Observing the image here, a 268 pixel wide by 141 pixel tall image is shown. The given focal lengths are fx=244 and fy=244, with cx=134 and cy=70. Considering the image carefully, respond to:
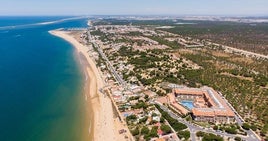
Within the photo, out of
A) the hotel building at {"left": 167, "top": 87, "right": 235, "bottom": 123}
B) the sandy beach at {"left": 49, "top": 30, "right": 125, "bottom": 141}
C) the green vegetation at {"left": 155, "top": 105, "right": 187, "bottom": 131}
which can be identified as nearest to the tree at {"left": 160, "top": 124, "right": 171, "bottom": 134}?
the green vegetation at {"left": 155, "top": 105, "right": 187, "bottom": 131}

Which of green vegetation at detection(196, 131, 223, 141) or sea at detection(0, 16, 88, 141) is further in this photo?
sea at detection(0, 16, 88, 141)

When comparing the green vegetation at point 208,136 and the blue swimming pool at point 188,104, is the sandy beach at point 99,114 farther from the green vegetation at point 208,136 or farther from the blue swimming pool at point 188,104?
the blue swimming pool at point 188,104

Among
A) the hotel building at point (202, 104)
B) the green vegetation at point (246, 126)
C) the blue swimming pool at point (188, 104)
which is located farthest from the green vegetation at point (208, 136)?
the blue swimming pool at point (188, 104)

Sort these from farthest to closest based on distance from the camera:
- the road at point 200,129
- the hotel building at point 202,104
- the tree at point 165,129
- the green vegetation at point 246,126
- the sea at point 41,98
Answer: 1. the hotel building at point 202,104
2. the sea at point 41,98
3. the green vegetation at point 246,126
4. the tree at point 165,129
5. the road at point 200,129

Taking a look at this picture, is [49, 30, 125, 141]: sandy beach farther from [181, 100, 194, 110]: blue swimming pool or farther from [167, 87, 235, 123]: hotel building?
[181, 100, 194, 110]: blue swimming pool

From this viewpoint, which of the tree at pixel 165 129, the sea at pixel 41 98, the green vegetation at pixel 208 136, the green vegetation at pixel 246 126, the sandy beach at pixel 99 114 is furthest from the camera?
the sea at pixel 41 98

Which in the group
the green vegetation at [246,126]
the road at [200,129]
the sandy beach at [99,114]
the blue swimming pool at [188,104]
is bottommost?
the sandy beach at [99,114]

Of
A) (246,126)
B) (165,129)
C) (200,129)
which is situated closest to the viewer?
(165,129)

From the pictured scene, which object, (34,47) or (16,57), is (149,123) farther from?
(34,47)

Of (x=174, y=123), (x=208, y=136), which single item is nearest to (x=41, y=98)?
(x=174, y=123)

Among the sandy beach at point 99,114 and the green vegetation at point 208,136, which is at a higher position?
the green vegetation at point 208,136

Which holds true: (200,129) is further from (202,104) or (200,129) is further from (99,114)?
(99,114)

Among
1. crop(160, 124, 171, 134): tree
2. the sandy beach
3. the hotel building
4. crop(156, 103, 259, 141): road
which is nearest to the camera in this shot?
crop(156, 103, 259, 141): road

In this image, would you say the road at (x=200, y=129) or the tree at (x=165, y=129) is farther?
the tree at (x=165, y=129)
